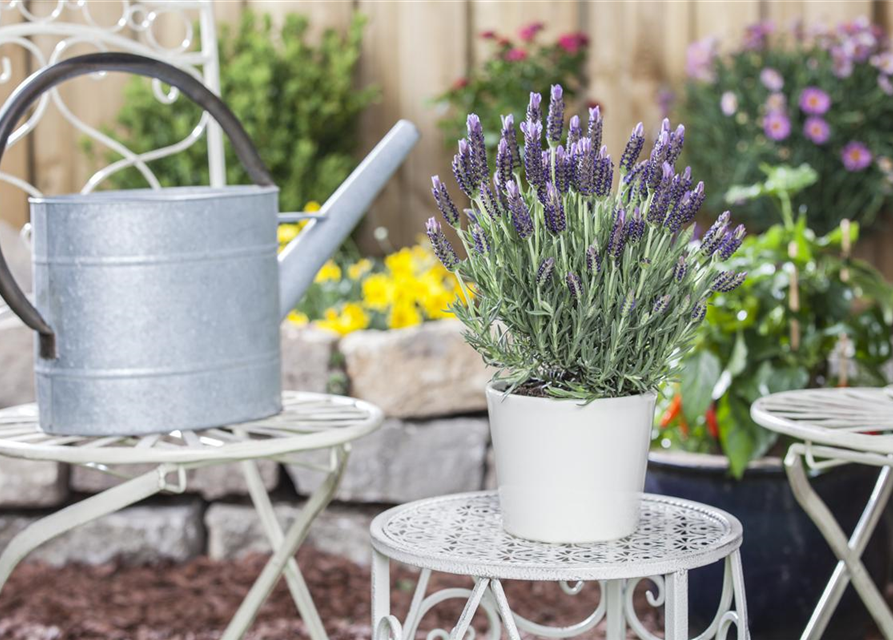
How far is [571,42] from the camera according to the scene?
389cm

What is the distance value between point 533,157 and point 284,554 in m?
0.68

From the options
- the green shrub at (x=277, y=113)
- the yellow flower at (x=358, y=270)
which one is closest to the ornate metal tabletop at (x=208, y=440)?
the yellow flower at (x=358, y=270)

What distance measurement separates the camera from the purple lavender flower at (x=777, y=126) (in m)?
3.69

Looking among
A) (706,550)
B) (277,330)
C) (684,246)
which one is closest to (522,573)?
(706,550)

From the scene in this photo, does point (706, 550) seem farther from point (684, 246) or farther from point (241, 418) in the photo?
point (241, 418)

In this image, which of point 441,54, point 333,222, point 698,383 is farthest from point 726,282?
point 441,54

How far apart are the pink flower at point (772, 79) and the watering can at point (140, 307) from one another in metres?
2.63

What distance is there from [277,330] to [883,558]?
132cm

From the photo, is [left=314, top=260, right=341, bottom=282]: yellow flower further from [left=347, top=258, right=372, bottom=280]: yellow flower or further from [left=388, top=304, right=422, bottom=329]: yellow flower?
[left=388, top=304, right=422, bottom=329]: yellow flower

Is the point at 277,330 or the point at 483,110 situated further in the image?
the point at 483,110

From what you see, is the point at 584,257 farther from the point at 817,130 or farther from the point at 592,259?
the point at 817,130

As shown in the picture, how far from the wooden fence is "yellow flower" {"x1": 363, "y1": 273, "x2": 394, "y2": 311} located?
1.10 meters

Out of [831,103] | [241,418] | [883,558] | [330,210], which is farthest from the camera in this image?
[831,103]

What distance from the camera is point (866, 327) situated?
233cm
